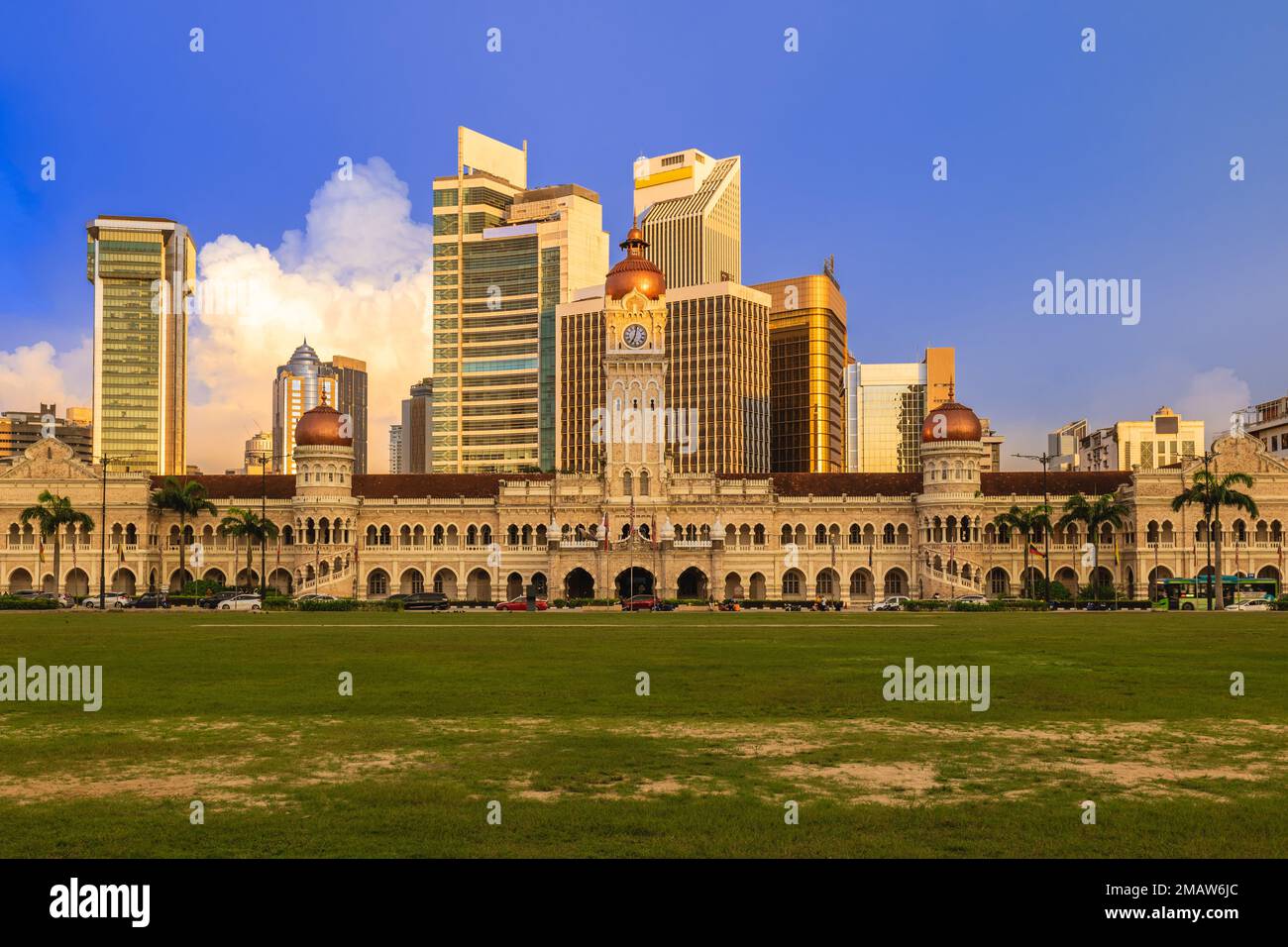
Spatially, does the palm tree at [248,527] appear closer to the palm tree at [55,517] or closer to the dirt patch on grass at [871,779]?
the palm tree at [55,517]

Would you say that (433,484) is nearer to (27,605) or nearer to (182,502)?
(182,502)

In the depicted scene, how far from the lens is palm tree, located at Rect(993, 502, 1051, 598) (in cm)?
10059

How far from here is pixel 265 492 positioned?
119500mm

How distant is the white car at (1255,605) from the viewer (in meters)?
80.4

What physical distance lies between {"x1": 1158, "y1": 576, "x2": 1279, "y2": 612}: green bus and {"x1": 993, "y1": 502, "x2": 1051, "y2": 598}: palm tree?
11053mm

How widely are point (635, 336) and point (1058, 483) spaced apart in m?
43.4

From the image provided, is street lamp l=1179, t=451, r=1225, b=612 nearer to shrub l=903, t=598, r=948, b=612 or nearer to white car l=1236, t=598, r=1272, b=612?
white car l=1236, t=598, r=1272, b=612

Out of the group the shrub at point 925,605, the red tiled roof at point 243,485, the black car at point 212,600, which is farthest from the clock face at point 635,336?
the black car at point 212,600

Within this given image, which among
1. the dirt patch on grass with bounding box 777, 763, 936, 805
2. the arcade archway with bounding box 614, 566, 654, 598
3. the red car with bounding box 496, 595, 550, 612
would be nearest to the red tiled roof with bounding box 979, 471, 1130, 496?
the arcade archway with bounding box 614, 566, 654, 598

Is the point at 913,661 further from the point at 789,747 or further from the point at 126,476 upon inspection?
the point at 126,476

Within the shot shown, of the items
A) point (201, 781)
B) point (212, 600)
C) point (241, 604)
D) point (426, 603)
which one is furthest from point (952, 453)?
point (201, 781)

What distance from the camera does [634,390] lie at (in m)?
117

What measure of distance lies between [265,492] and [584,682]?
93.8 meters
